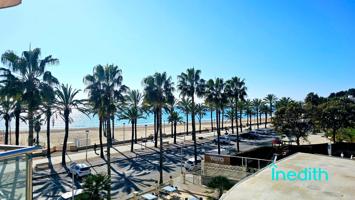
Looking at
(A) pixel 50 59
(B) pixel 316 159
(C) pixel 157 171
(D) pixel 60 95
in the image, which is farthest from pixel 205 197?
(D) pixel 60 95

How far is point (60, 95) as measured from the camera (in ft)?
111

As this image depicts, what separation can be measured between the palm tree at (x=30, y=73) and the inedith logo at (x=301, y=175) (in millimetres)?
18340

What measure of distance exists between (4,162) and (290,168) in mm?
16857

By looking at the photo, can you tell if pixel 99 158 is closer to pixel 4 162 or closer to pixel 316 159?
pixel 316 159

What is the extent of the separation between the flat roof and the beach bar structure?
883 cm

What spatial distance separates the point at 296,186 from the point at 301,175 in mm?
2421

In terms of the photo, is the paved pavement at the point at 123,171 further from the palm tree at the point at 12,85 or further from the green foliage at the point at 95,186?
the palm tree at the point at 12,85

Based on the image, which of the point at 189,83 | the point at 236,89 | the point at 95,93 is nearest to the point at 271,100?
the point at 236,89

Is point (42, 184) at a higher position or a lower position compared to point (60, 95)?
lower

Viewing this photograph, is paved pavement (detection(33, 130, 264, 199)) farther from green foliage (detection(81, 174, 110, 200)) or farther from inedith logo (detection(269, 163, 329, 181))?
inedith logo (detection(269, 163, 329, 181))

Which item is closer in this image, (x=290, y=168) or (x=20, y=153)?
(x=20, y=153)

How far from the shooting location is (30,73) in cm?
2238

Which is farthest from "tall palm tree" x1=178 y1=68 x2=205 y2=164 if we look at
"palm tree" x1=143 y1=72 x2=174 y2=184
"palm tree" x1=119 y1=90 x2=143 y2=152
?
"palm tree" x1=119 y1=90 x2=143 y2=152

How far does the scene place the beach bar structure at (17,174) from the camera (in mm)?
3631
